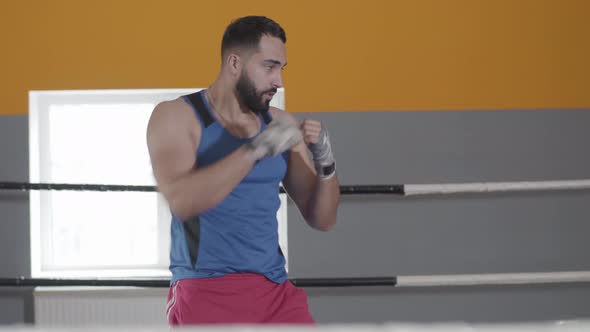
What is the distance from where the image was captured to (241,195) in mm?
1619

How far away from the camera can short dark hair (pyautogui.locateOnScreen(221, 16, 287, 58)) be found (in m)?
1.68

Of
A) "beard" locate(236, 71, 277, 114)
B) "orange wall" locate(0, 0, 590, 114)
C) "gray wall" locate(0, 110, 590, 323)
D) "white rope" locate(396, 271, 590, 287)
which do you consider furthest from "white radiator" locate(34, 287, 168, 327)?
"beard" locate(236, 71, 277, 114)

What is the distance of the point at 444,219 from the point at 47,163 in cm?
172

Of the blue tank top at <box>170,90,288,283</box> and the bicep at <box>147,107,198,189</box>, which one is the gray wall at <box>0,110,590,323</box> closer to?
the blue tank top at <box>170,90,288,283</box>

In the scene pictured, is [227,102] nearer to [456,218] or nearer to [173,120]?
[173,120]

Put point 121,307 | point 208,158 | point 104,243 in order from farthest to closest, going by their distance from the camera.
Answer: point 104,243 < point 121,307 < point 208,158

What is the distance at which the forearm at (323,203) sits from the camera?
176cm

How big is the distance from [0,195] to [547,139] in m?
2.30

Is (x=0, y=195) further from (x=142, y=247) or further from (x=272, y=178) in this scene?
(x=272, y=178)

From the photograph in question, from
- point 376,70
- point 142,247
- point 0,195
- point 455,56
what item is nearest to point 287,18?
point 376,70

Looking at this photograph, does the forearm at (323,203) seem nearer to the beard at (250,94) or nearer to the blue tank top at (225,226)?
the blue tank top at (225,226)

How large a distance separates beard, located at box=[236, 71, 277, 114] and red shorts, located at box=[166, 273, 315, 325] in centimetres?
43

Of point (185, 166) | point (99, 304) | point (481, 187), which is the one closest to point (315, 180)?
point (185, 166)

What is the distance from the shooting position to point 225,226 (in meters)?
1.62
